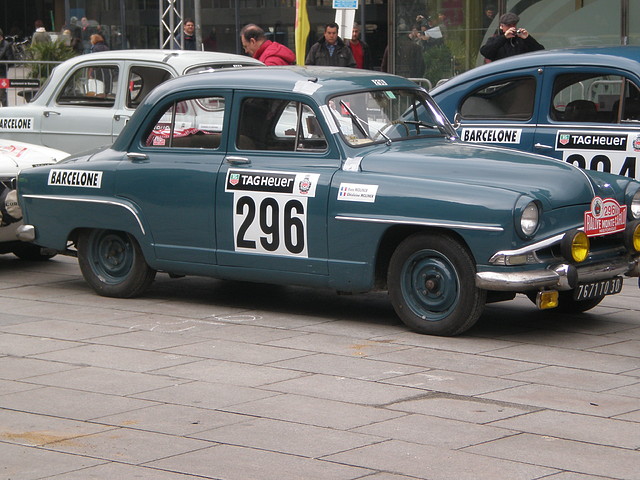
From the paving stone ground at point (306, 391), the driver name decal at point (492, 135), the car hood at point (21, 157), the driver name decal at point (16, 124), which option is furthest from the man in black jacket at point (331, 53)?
the paving stone ground at point (306, 391)

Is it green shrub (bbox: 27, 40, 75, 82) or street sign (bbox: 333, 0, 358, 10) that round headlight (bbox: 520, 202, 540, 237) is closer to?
street sign (bbox: 333, 0, 358, 10)

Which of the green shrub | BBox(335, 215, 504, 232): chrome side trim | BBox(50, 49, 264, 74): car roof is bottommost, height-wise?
BBox(335, 215, 504, 232): chrome side trim

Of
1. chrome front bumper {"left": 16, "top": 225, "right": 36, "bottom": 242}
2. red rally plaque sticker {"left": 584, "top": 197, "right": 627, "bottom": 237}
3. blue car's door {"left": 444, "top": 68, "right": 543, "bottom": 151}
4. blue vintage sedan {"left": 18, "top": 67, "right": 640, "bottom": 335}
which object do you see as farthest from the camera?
blue car's door {"left": 444, "top": 68, "right": 543, "bottom": 151}

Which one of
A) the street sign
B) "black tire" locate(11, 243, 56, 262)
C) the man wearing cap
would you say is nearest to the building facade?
the street sign

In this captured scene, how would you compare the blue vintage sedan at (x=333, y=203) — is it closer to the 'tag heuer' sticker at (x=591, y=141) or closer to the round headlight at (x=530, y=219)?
the round headlight at (x=530, y=219)

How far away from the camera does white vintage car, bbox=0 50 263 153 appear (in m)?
13.2

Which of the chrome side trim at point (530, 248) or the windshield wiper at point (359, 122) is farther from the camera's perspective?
the windshield wiper at point (359, 122)

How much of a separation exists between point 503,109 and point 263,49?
4.43 meters

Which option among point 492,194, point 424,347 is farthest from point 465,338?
point 492,194

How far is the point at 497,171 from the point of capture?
26.0 ft

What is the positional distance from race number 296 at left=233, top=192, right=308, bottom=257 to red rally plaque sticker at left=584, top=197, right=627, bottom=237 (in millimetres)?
1883

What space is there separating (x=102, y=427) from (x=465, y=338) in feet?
9.37

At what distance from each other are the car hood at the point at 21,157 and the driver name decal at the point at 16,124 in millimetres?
2641

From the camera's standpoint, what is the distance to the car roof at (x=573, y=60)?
10234mm
